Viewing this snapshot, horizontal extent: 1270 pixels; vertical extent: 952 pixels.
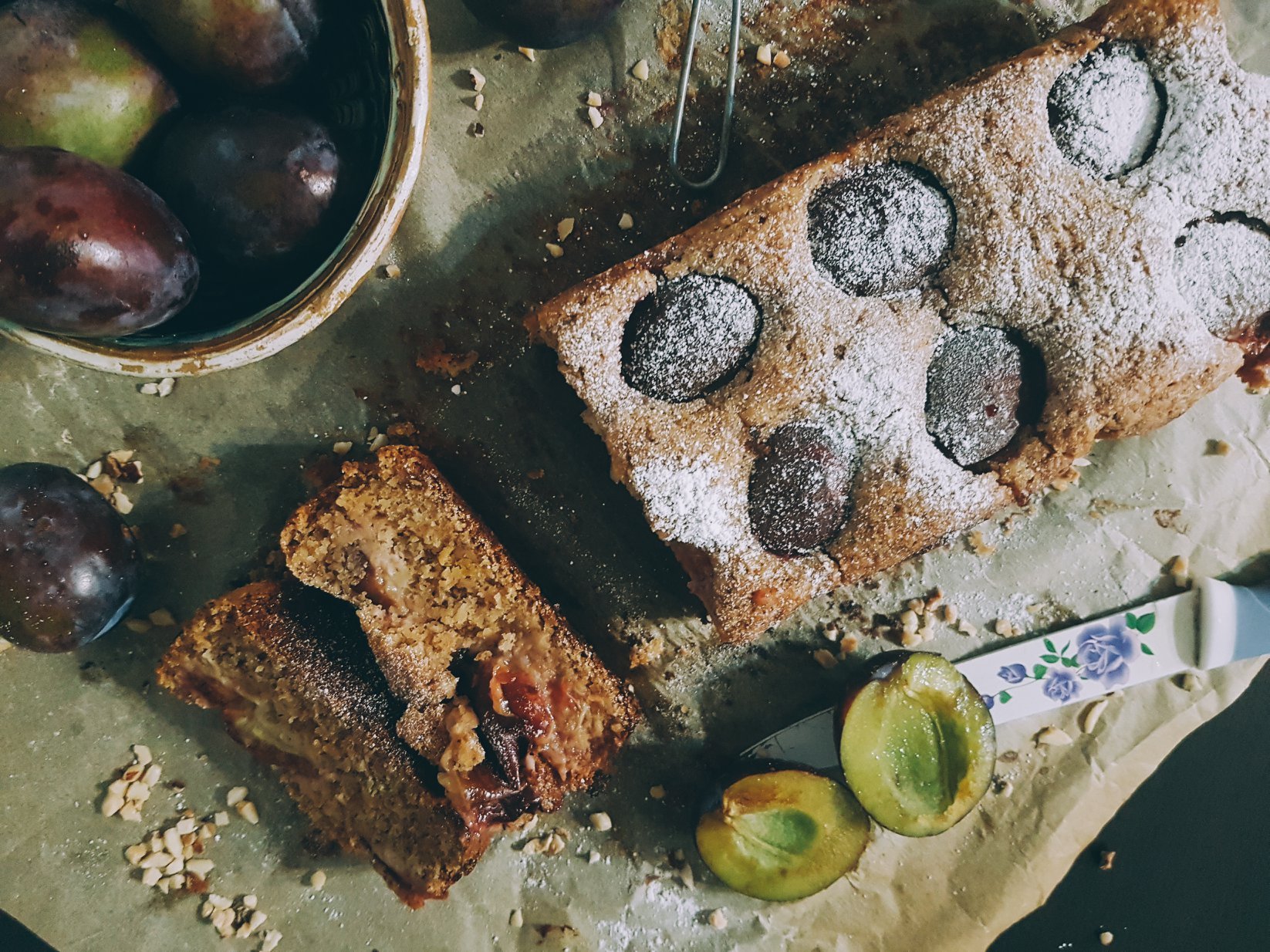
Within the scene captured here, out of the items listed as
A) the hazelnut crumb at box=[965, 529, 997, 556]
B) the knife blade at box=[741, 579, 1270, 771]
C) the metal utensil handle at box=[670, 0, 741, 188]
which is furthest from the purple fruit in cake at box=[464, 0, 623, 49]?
the knife blade at box=[741, 579, 1270, 771]

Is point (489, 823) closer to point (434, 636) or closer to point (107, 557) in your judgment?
point (434, 636)

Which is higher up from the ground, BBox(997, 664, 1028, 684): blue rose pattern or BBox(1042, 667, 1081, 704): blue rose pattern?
BBox(997, 664, 1028, 684): blue rose pattern

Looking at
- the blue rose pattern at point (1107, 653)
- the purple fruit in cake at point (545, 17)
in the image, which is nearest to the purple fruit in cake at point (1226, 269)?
the blue rose pattern at point (1107, 653)

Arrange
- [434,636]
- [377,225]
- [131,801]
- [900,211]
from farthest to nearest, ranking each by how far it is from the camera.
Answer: [131,801]
[434,636]
[900,211]
[377,225]

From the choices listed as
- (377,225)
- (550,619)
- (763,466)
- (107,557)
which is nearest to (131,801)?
Result: (107,557)

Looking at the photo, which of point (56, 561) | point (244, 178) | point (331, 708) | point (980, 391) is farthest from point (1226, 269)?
point (56, 561)

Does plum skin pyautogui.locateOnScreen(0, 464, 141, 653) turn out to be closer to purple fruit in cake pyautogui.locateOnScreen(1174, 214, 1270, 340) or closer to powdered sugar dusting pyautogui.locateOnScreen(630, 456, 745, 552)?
powdered sugar dusting pyautogui.locateOnScreen(630, 456, 745, 552)
